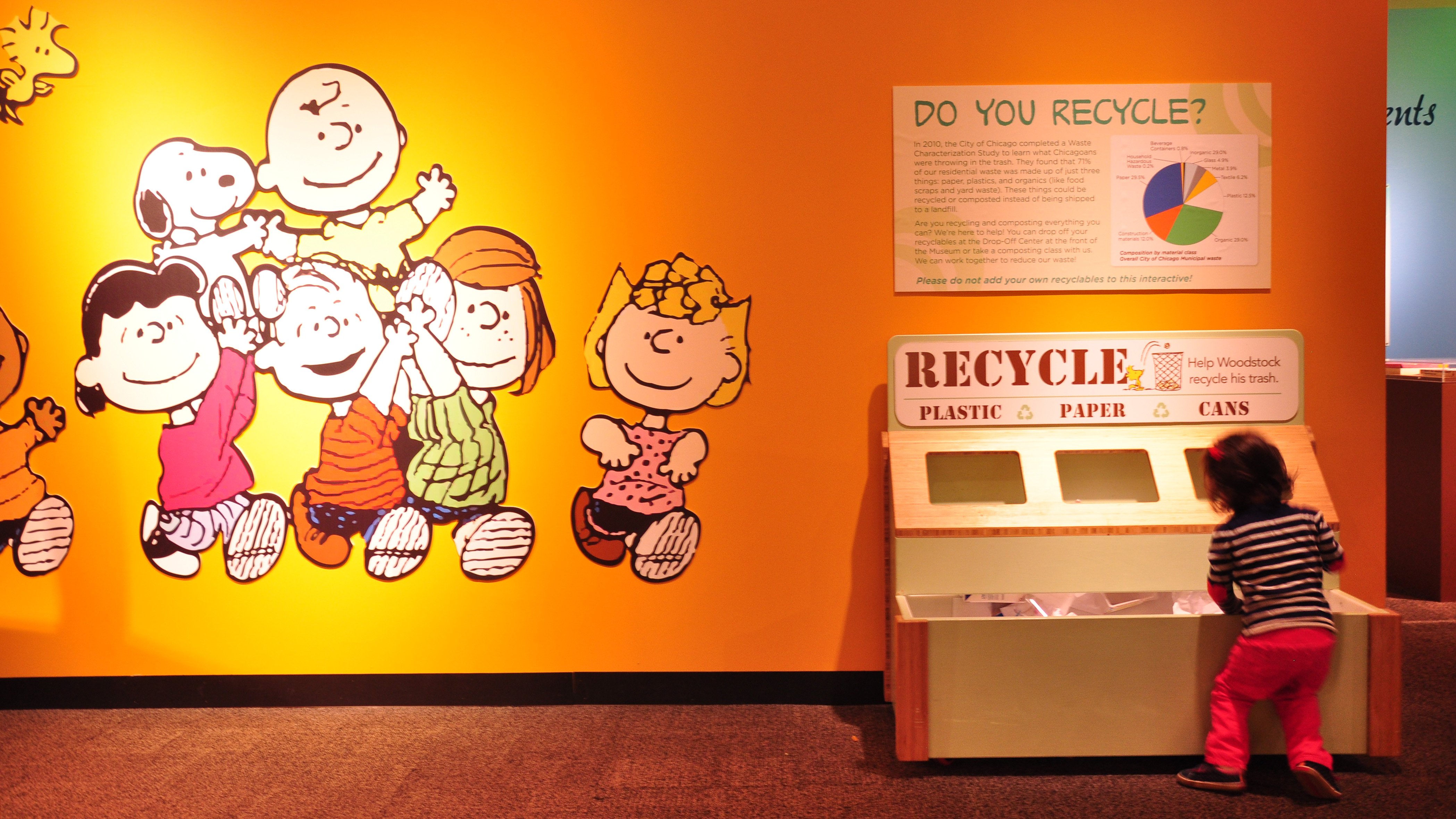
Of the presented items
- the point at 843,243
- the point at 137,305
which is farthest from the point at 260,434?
the point at 843,243

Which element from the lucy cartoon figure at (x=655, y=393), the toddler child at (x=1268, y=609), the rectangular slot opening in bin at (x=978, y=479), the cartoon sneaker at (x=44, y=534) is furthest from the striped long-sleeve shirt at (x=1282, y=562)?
the cartoon sneaker at (x=44, y=534)

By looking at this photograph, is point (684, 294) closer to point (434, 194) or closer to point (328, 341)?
point (434, 194)

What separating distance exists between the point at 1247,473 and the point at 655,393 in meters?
1.78

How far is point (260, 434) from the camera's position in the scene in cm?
282

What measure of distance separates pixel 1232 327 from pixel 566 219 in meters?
2.34

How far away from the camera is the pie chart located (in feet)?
8.82

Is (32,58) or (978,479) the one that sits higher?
(32,58)

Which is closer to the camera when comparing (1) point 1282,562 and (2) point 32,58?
(1) point 1282,562

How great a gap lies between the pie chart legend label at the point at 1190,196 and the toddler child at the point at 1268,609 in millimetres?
877

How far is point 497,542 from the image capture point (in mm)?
2826

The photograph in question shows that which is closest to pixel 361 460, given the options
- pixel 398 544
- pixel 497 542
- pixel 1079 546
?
pixel 398 544

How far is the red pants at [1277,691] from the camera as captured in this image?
6.83ft

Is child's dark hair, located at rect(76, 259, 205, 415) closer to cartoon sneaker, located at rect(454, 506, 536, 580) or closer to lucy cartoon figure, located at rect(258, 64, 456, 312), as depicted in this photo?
lucy cartoon figure, located at rect(258, 64, 456, 312)

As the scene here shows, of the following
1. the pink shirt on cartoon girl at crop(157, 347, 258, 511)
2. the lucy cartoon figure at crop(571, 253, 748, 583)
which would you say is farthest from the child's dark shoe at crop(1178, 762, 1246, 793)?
the pink shirt on cartoon girl at crop(157, 347, 258, 511)
